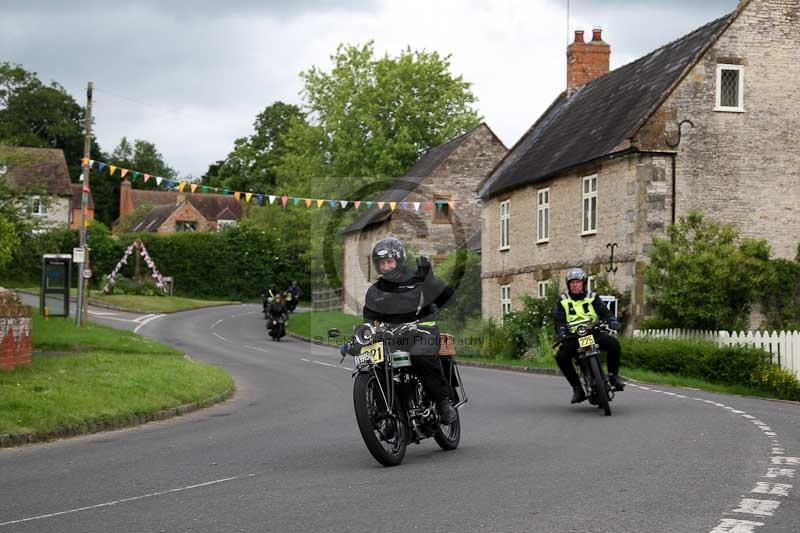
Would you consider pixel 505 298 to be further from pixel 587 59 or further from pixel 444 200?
pixel 444 200

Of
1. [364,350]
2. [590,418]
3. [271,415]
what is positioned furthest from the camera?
[271,415]

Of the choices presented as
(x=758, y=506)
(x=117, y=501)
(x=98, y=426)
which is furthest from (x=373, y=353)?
(x=98, y=426)

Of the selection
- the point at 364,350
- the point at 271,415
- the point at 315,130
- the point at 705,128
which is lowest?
the point at 271,415

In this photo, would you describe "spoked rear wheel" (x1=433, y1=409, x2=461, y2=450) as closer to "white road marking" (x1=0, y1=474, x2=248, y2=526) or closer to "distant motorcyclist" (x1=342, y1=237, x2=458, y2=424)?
"distant motorcyclist" (x1=342, y1=237, x2=458, y2=424)

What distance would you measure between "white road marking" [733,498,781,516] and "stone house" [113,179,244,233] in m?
96.2

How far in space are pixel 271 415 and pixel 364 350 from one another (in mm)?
6731

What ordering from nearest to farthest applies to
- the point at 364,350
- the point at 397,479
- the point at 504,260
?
the point at 397,479 < the point at 364,350 < the point at 504,260

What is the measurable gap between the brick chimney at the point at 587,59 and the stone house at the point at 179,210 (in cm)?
6324

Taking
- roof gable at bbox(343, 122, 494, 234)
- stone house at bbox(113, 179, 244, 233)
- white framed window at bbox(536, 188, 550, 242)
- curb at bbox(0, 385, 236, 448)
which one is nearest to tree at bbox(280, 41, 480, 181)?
roof gable at bbox(343, 122, 494, 234)

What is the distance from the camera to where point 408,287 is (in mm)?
10438

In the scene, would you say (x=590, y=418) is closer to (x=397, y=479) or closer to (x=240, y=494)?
(x=397, y=479)

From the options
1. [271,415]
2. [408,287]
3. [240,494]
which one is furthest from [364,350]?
[271,415]

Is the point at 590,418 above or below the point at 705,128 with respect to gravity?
below

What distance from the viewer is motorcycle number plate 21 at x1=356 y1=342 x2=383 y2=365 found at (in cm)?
971
